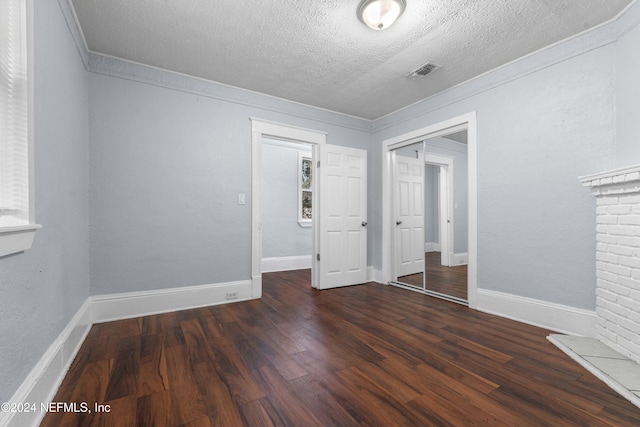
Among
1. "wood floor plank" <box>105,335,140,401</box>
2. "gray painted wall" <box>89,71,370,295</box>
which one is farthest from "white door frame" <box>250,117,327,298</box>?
"wood floor plank" <box>105,335,140,401</box>

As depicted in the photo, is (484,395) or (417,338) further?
(417,338)

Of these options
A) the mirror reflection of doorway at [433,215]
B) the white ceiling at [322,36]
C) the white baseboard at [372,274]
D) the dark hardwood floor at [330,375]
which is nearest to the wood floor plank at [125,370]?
the dark hardwood floor at [330,375]

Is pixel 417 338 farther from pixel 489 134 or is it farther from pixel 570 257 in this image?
pixel 489 134

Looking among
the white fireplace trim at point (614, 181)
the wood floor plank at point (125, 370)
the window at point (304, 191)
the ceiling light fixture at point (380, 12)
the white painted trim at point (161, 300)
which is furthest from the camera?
the window at point (304, 191)

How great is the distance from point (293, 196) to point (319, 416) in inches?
175

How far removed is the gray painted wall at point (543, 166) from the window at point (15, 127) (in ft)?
12.0

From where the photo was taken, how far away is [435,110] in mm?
3521

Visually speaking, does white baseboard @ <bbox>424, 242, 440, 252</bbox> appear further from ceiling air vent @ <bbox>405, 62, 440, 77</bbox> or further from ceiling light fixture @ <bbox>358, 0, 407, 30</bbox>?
ceiling light fixture @ <bbox>358, 0, 407, 30</bbox>

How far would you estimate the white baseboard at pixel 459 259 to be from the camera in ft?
12.1

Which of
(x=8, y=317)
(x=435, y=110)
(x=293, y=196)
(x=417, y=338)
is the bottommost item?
(x=417, y=338)

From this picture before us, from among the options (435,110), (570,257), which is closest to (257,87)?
(435,110)

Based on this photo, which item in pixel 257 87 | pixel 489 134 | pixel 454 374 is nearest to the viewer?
pixel 454 374

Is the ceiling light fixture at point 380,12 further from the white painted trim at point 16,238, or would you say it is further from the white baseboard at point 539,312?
the white baseboard at point 539,312

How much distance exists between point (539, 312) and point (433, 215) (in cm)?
171
